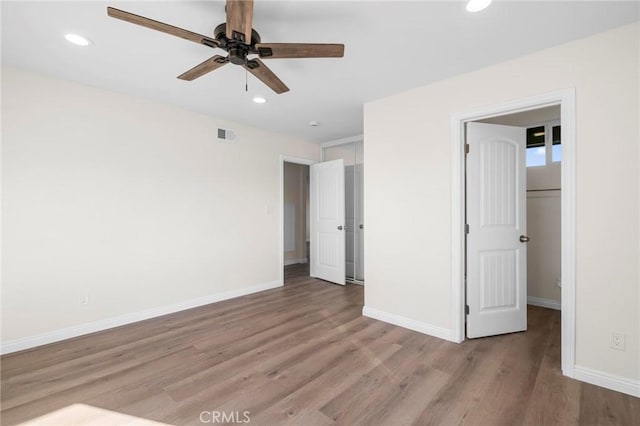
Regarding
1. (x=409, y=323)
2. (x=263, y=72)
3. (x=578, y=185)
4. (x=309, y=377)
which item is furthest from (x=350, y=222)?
(x=263, y=72)

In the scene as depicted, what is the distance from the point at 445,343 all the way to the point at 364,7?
9.47ft

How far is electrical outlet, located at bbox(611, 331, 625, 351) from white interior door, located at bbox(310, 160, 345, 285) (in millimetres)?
3297

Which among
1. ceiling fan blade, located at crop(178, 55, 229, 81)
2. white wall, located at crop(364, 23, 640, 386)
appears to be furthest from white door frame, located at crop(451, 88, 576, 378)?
ceiling fan blade, located at crop(178, 55, 229, 81)

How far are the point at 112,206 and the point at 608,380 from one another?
4.70 meters

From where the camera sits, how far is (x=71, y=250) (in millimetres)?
2842

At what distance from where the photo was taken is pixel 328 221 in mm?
5055

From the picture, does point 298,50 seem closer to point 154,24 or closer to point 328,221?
point 154,24

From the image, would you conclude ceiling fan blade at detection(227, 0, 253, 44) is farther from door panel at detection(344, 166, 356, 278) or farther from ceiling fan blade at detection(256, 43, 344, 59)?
door panel at detection(344, 166, 356, 278)

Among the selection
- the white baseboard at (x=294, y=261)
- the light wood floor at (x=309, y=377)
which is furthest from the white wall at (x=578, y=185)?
the white baseboard at (x=294, y=261)

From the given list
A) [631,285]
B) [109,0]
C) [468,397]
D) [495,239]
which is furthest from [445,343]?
[109,0]

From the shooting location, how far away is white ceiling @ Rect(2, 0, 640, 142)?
1.80m

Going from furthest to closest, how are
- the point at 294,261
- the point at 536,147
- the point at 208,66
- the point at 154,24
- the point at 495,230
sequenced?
the point at 294,261
the point at 536,147
the point at 495,230
the point at 208,66
the point at 154,24

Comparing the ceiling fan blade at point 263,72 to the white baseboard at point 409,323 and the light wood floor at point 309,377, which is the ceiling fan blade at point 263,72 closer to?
the light wood floor at point 309,377

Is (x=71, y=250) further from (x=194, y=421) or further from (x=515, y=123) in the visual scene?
(x=515, y=123)
